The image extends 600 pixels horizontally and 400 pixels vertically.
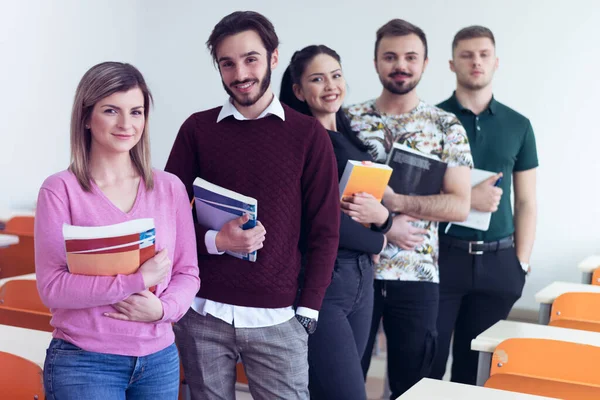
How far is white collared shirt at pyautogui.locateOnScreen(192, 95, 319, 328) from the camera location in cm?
173

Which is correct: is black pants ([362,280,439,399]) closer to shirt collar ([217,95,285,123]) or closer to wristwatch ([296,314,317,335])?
wristwatch ([296,314,317,335])

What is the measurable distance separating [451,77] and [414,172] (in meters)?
3.17

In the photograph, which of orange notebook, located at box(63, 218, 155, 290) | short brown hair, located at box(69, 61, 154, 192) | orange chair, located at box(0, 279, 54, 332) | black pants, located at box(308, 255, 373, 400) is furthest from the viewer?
orange chair, located at box(0, 279, 54, 332)

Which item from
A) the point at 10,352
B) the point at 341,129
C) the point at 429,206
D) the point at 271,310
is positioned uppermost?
the point at 341,129

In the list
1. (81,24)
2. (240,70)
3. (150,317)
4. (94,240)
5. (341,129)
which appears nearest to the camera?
(94,240)

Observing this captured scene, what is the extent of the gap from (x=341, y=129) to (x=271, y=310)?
2.50ft

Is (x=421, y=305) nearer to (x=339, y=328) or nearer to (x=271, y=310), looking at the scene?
(x=339, y=328)

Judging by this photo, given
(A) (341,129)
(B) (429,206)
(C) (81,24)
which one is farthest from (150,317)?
(C) (81,24)

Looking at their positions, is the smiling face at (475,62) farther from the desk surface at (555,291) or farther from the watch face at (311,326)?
the watch face at (311,326)

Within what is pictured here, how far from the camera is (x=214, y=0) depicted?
6078mm

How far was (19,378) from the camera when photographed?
5.37 ft

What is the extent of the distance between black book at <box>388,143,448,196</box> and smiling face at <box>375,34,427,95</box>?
24 cm

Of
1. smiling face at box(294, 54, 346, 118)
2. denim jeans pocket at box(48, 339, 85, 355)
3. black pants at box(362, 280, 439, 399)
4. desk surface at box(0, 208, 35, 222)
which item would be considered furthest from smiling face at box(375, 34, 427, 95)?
desk surface at box(0, 208, 35, 222)

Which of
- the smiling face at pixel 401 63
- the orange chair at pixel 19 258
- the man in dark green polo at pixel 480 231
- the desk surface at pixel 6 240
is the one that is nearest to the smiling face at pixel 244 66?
the smiling face at pixel 401 63
